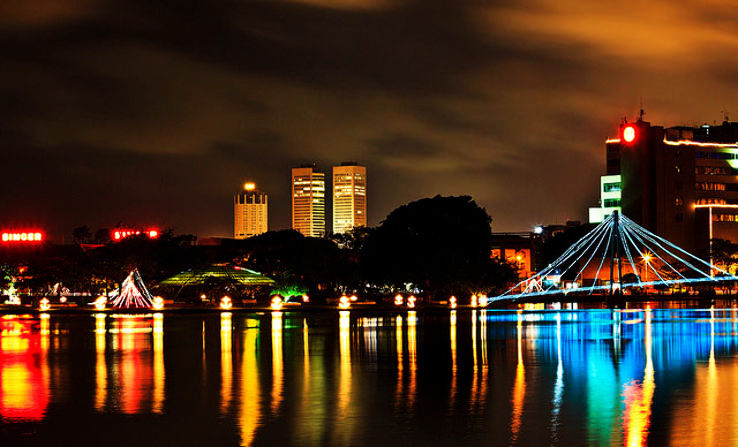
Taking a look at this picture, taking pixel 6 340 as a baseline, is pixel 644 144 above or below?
above

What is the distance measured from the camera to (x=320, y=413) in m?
19.1

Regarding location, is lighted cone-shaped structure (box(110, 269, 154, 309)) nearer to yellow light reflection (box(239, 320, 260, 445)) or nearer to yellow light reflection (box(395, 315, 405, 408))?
yellow light reflection (box(395, 315, 405, 408))

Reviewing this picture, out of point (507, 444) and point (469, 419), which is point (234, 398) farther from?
point (507, 444)

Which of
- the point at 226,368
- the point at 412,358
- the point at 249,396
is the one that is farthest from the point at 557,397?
the point at 226,368

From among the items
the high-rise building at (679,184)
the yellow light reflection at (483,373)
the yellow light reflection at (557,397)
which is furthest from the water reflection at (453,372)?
the high-rise building at (679,184)

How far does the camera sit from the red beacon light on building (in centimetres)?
17088

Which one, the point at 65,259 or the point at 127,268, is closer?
the point at 127,268

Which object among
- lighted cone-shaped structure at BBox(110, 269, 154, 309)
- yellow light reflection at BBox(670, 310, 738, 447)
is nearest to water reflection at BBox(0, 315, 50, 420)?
yellow light reflection at BBox(670, 310, 738, 447)

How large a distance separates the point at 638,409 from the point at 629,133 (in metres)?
158

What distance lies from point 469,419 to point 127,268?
90843 mm

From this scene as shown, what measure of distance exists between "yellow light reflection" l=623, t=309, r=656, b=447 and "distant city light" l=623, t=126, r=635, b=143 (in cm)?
14980

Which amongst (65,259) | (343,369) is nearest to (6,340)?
A: (343,369)

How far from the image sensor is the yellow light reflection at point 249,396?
17188 mm

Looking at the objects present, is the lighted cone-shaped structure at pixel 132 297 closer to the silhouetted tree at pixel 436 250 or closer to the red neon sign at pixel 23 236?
the silhouetted tree at pixel 436 250
